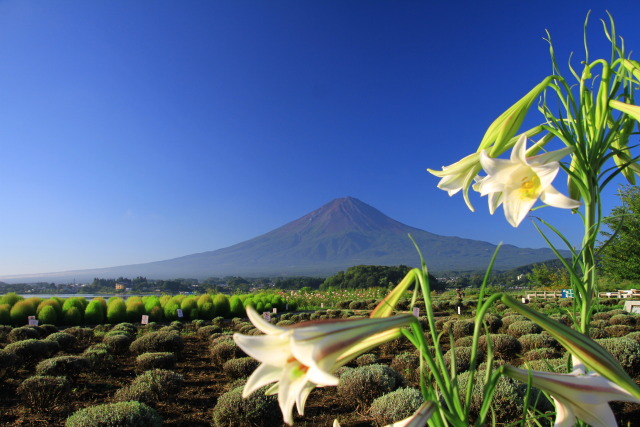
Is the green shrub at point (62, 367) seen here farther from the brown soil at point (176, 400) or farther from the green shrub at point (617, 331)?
the green shrub at point (617, 331)

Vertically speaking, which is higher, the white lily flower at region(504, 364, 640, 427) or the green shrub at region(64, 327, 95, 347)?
the white lily flower at region(504, 364, 640, 427)

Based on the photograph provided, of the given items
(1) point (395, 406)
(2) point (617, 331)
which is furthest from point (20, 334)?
(2) point (617, 331)

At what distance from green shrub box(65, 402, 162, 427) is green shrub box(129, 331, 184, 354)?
12.0ft

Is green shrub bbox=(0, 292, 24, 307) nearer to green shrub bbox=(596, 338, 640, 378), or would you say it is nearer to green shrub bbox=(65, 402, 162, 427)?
green shrub bbox=(65, 402, 162, 427)

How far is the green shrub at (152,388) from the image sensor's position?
14.3 ft

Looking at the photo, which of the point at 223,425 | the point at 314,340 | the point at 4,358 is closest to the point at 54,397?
the point at 4,358

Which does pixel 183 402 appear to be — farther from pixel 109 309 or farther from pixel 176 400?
pixel 109 309

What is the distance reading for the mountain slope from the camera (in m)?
135

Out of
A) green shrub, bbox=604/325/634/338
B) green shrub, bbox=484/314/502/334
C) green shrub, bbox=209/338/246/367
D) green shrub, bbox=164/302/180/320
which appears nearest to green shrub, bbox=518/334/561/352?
green shrub, bbox=604/325/634/338

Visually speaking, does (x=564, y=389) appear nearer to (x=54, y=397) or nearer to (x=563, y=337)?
(x=563, y=337)

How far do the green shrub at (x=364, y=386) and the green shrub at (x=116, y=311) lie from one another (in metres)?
9.05

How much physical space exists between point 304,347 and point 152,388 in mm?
4593

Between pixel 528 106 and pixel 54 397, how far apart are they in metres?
5.14

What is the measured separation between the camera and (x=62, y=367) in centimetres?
536
